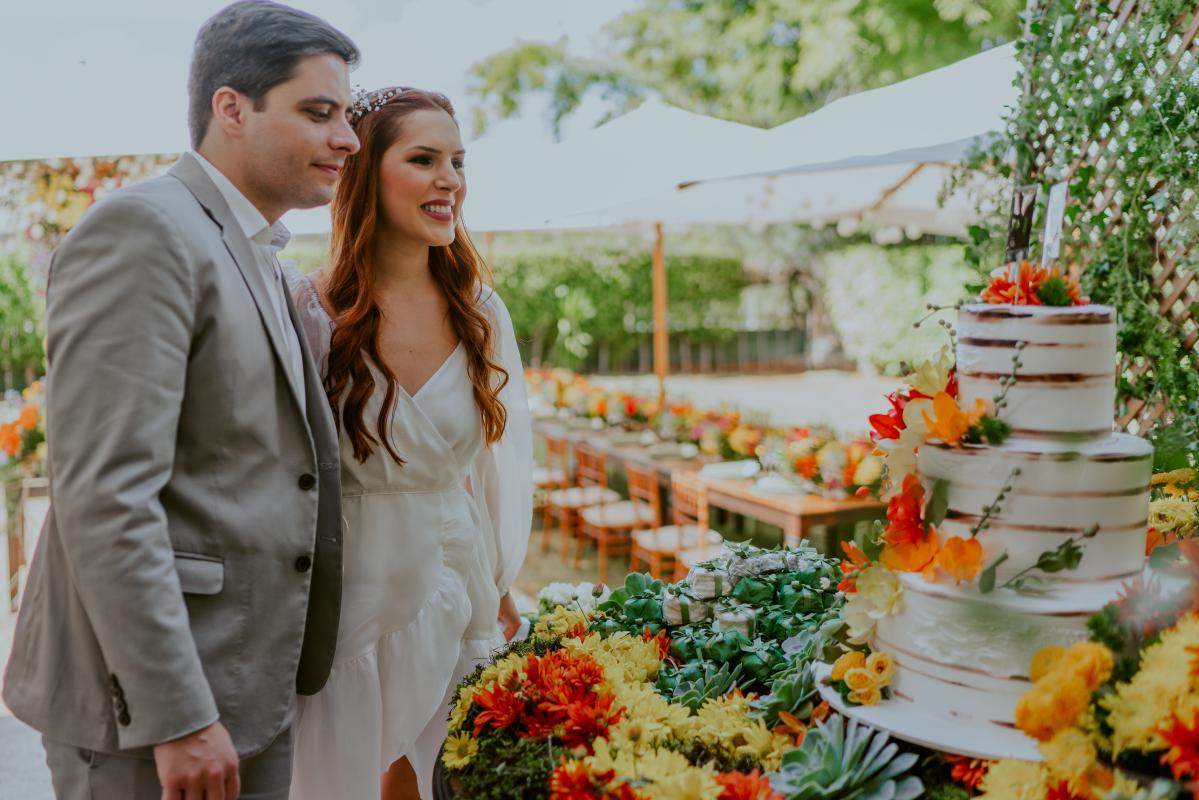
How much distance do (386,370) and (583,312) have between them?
10.5 m

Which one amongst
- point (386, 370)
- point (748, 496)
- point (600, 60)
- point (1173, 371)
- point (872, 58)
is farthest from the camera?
point (600, 60)

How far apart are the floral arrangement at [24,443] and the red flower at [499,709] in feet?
15.5

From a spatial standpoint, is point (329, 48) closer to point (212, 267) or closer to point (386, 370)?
point (212, 267)

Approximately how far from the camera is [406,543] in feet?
7.10

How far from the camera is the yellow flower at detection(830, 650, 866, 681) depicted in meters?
1.72

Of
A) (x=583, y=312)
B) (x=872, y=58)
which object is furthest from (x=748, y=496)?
(x=872, y=58)

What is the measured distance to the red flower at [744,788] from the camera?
1.46 metres

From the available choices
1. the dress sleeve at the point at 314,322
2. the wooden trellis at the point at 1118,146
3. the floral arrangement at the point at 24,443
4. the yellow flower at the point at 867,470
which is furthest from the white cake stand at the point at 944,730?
the floral arrangement at the point at 24,443

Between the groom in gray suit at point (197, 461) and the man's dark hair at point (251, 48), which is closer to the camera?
the groom in gray suit at point (197, 461)

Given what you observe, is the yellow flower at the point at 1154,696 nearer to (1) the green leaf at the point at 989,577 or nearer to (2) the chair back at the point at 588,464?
(1) the green leaf at the point at 989,577

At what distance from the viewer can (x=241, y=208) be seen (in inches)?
67.4

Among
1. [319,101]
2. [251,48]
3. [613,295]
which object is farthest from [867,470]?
[613,295]

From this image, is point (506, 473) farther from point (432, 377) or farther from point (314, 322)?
point (314, 322)

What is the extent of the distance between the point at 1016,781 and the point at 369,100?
75.1 inches
